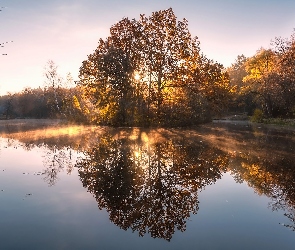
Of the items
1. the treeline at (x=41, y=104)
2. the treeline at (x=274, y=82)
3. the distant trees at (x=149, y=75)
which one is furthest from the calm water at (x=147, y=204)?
the treeline at (x=41, y=104)

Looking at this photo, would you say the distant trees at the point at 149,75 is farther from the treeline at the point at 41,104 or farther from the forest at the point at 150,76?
the treeline at the point at 41,104

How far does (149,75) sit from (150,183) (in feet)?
90.7

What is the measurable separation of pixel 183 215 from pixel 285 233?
1.90m

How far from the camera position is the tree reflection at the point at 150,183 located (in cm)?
562

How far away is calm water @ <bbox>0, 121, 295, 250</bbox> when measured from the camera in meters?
4.75

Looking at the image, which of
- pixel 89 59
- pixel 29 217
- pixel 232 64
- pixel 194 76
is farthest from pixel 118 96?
pixel 232 64

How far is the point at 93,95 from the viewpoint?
3734 cm

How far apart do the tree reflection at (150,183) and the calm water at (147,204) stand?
26 mm

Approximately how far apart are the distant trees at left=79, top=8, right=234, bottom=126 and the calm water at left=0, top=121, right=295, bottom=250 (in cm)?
2290

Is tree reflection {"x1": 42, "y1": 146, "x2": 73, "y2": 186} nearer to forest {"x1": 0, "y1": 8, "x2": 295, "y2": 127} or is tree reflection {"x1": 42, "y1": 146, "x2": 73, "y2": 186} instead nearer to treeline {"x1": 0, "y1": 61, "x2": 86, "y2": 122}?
forest {"x1": 0, "y1": 8, "x2": 295, "y2": 127}

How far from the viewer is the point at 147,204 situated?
6.45 metres

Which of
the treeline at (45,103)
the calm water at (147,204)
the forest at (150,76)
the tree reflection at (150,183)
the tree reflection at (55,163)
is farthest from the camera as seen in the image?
the treeline at (45,103)

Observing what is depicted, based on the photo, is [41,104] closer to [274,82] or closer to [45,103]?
[45,103]

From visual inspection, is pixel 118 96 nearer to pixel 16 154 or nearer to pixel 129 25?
pixel 129 25
